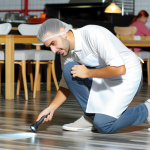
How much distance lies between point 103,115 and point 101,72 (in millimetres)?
253

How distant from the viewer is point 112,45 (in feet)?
5.16

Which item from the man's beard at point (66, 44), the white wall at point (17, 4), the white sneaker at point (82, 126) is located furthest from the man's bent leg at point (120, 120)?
the white wall at point (17, 4)

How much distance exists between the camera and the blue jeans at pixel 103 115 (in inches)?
67.1

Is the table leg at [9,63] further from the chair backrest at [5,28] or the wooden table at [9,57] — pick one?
the chair backrest at [5,28]

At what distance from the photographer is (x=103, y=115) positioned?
171cm

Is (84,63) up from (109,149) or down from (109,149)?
up

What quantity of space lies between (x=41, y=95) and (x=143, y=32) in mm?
2756

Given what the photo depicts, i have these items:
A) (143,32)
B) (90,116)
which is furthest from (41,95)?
(143,32)

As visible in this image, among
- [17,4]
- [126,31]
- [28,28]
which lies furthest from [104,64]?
[17,4]

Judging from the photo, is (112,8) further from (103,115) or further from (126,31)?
(103,115)

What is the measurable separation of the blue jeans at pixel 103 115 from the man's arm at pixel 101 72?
0.45ft

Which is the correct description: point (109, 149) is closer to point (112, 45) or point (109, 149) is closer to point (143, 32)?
point (112, 45)

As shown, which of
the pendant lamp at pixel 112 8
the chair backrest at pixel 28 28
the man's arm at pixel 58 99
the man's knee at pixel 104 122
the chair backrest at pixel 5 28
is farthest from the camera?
the pendant lamp at pixel 112 8

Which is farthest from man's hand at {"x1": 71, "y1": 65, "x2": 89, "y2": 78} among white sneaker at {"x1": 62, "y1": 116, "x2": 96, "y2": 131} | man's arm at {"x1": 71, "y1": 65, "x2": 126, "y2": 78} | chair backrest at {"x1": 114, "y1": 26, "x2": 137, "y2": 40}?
chair backrest at {"x1": 114, "y1": 26, "x2": 137, "y2": 40}
